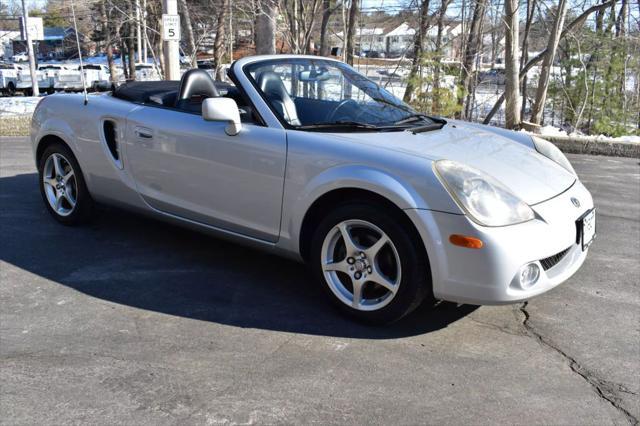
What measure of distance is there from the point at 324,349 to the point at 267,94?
5.74 ft

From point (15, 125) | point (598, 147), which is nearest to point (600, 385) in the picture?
point (598, 147)

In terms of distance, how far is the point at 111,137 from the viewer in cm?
486

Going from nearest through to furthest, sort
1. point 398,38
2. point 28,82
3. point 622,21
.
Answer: point 622,21 < point 398,38 < point 28,82

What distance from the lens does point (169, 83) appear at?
549 cm

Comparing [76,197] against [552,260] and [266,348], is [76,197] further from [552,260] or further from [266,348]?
[552,260]

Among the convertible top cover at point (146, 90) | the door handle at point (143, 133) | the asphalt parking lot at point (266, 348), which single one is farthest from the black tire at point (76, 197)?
the door handle at point (143, 133)

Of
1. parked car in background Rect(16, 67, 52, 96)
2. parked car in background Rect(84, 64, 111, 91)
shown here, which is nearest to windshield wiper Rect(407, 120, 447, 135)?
parked car in background Rect(16, 67, 52, 96)

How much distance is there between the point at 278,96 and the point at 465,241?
1.68 meters

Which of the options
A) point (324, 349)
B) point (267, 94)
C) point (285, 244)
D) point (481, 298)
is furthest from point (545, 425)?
point (267, 94)

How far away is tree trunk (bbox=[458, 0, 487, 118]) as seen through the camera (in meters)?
13.3

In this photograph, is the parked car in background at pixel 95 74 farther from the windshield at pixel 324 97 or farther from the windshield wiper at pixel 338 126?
the windshield wiper at pixel 338 126

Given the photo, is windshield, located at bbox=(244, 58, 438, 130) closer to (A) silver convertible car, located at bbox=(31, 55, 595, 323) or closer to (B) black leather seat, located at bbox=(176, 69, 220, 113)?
(A) silver convertible car, located at bbox=(31, 55, 595, 323)

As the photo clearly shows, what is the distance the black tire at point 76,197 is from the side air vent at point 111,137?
480mm

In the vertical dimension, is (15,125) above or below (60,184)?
below
